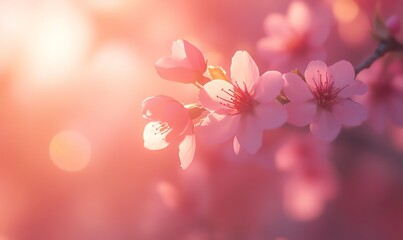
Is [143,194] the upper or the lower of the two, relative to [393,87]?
lower

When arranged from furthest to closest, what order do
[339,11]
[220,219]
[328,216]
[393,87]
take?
[328,216] → [220,219] → [339,11] → [393,87]

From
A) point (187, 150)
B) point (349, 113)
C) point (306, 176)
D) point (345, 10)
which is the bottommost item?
point (187, 150)

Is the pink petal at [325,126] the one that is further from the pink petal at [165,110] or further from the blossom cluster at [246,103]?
the pink petal at [165,110]

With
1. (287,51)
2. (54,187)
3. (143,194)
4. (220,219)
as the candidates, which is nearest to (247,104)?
(287,51)

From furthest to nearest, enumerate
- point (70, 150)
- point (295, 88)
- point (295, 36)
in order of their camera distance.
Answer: point (70, 150), point (295, 36), point (295, 88)

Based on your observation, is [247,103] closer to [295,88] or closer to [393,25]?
[295,88]

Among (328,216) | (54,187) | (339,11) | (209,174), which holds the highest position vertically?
(339,11)

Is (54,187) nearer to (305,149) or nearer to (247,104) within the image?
(305,149)

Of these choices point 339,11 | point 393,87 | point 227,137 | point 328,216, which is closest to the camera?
point 227,137

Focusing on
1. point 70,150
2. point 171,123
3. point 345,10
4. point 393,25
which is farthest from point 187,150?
point 70,150
